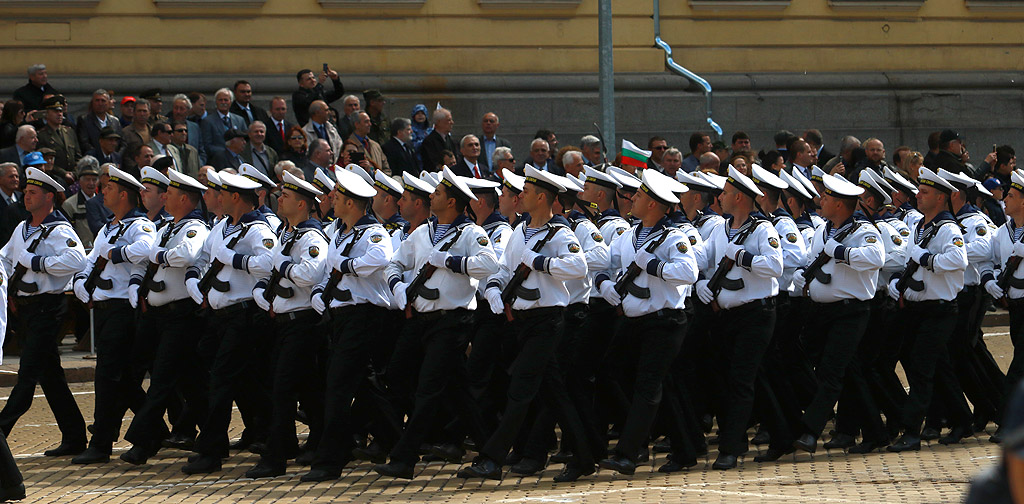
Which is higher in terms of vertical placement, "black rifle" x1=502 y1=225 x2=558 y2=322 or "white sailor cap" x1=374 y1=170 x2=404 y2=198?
"white sailor cap" x1=374 y1=170 x2=404 y2=198

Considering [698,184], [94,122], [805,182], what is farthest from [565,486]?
[94,122]

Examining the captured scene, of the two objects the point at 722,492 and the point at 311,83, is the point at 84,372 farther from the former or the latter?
the point at 722,492

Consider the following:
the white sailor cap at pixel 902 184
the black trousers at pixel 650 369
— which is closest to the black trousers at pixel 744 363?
the black trousers at pixel 650 369

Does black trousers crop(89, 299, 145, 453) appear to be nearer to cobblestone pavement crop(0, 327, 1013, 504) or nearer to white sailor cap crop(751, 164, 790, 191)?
cobblestone pavement crop(0, 327, 1013, 504)

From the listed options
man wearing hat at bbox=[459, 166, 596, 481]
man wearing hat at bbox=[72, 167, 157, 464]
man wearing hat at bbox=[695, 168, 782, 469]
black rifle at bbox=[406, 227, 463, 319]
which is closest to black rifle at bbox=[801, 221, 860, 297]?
man wearing hat at bbox=[695, 168, 782, 469]

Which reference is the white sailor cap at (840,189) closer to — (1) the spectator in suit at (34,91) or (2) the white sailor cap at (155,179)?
(2) the white sailor cap at (155,179)

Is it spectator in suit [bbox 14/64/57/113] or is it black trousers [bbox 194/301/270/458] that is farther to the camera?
spectator in suit [bbox 14/64/57/113]

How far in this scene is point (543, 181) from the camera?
953 cm

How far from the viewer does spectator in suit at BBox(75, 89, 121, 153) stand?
623 inches

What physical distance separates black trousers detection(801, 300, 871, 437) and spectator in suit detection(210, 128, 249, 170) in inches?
282

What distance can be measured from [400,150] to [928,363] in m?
7.29

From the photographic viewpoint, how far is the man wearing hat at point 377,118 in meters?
16.9

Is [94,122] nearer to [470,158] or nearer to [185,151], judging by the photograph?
[185,151]

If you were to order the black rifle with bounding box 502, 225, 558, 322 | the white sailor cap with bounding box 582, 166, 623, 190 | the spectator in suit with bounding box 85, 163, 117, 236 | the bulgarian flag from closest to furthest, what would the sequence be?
the black rifle with bounding box 502, 225, 558, 322
the white sailor cap with bounding box 582, 166, 623, 190
the spectator in suit with bounding box 85, 163, 117, 236
the bulgarian flag
